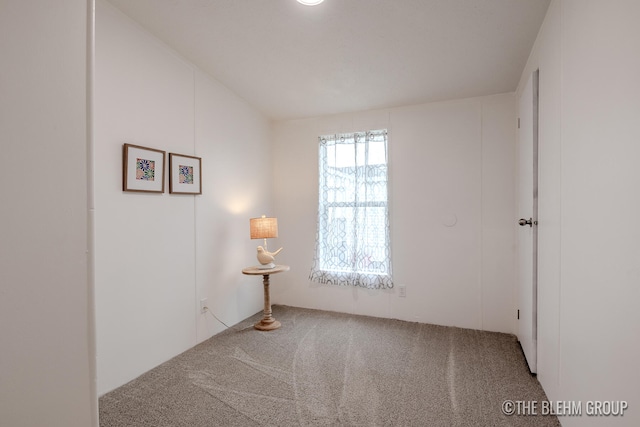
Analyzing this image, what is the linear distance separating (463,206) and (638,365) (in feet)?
7.50

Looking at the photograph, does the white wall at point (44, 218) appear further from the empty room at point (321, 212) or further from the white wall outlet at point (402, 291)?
the white wall outlet at point (402, 291)

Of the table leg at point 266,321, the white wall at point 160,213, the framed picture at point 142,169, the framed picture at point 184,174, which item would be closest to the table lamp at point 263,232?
the table leg at point 266,321

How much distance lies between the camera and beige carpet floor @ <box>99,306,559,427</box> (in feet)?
5.88

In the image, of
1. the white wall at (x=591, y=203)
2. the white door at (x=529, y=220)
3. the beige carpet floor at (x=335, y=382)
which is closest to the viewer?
the white wall at (x=591, y=203)

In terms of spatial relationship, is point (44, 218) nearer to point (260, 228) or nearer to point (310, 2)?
point (310, 2)

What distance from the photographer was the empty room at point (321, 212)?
2.64 feet

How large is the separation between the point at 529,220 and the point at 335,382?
69.8 inches

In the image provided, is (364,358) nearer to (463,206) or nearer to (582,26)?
(463,206)

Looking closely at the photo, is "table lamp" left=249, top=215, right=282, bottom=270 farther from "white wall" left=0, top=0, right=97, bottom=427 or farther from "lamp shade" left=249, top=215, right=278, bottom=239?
"white wall" left=0, top=0, right=97, bottom=427

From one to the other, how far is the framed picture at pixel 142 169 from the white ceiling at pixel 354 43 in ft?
2.88

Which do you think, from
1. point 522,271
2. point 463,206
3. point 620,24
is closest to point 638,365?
point 620,24

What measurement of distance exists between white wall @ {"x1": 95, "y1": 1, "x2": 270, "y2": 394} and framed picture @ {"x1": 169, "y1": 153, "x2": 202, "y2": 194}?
0.07 m

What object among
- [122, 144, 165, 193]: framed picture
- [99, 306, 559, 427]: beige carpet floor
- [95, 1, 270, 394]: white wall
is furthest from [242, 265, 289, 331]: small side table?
[122, 144, 165, 193]: framed picture

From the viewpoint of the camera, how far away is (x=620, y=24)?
1.08 meters
